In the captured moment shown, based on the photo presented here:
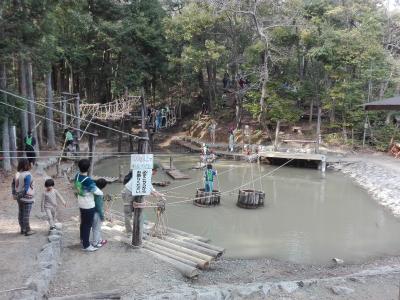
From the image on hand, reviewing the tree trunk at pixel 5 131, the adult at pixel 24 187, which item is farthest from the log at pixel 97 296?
the tree trunk at pixel 5 131

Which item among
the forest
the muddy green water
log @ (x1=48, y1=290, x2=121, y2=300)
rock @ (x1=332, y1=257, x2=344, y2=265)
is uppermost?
the forest

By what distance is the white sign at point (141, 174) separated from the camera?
740 centimetres

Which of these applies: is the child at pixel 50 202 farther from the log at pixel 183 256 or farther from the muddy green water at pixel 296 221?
the muddy green water at pixel 296 221

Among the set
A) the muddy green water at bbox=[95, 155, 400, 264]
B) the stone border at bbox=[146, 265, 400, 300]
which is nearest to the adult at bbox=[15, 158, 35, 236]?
the stone border at bbox=[146, 265, 400, 300]

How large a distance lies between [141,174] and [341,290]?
3864 mm

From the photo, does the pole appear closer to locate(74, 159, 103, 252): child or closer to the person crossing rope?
locate(74, 159, 103, 252): child

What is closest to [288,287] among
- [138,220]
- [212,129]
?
[138,220]

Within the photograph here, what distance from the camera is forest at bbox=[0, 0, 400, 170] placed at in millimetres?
21969

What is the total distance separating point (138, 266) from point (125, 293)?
99 centimetres

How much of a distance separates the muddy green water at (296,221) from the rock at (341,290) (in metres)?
2.50

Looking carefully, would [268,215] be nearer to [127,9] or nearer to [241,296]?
[241,296]

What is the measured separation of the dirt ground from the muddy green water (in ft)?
3.04

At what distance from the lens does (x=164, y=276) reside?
649cm

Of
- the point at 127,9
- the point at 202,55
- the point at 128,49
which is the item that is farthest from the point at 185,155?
the point at 127,9
